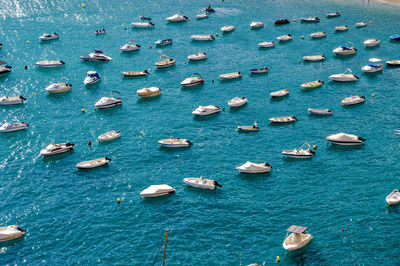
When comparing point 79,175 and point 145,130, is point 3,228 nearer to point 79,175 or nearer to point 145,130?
point 79,175

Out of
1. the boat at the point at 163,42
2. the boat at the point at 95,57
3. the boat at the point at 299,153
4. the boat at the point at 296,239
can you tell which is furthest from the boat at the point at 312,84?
the boat at the point at 95,57

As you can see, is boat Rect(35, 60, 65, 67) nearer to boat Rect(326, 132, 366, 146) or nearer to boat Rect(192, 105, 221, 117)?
boat Rect(192, 105, 221, 117)

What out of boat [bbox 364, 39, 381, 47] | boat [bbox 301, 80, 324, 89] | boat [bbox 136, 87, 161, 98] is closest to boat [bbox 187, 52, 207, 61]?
boat [bbox 136, 87, 161, 98]

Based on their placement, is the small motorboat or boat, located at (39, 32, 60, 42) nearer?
the small motorboat

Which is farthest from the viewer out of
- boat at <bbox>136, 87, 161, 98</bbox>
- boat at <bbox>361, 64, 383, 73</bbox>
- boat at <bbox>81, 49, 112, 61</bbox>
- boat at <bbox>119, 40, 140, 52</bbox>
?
boat at <bbox>119, 40, 140, 52</bbox>

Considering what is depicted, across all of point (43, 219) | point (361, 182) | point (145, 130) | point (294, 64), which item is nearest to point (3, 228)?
point (43, 219)

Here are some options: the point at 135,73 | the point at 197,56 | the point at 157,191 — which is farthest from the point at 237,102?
the point at 157,191

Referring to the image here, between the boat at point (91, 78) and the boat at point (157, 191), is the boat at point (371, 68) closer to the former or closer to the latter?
the boat at point (157, 191)
